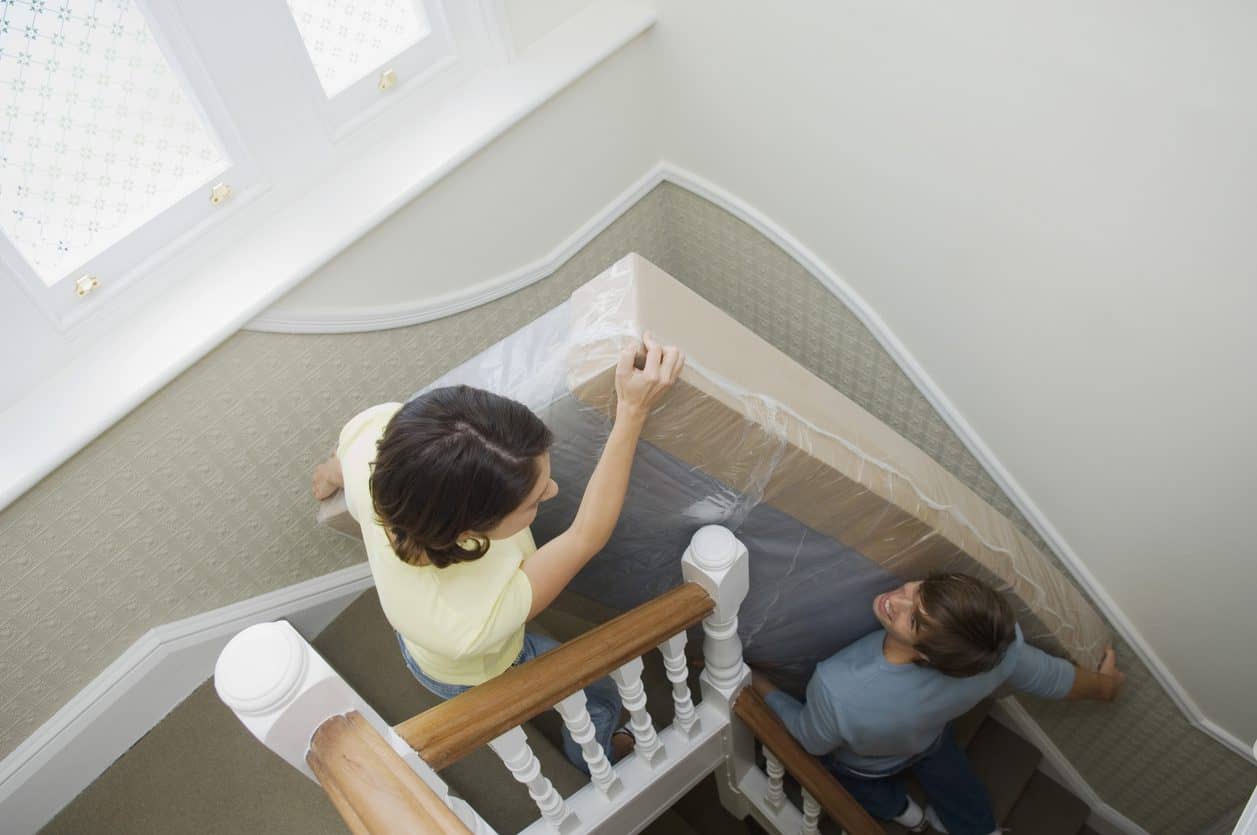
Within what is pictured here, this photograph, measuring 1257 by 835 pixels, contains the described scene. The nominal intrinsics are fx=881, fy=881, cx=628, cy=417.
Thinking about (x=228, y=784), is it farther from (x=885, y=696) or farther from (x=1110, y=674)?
(x=1110, y=674)

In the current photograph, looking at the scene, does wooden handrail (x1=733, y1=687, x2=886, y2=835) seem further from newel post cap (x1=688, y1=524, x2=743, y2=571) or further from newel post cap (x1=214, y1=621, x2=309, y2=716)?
newel post cap (x1=214, y1=621, x2=309, y2=716)

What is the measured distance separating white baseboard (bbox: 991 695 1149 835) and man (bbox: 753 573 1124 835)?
63 centimetres

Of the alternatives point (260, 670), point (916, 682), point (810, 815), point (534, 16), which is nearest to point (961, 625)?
point (916, 682)

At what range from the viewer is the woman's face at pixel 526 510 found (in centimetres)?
126

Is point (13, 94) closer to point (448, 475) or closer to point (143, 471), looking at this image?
point (143, 471)

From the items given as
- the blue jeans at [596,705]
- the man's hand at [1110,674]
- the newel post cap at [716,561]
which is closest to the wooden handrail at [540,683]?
the newel post cap at [716,561]

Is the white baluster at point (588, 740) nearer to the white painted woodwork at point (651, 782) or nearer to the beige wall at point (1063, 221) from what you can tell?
the white painted woodwork at point (651, 782)

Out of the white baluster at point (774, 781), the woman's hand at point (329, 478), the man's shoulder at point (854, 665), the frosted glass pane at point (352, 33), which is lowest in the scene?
the white baluster at point (774, 781)

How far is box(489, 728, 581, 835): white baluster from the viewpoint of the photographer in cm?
147

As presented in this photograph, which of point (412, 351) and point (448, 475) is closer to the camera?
point (448, 475)

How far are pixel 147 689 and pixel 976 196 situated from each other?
2.14m

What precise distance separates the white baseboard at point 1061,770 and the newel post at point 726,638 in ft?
3.41

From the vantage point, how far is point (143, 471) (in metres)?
1.80

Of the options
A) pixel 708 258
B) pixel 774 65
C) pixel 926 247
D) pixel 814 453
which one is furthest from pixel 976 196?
pixel 708 258
